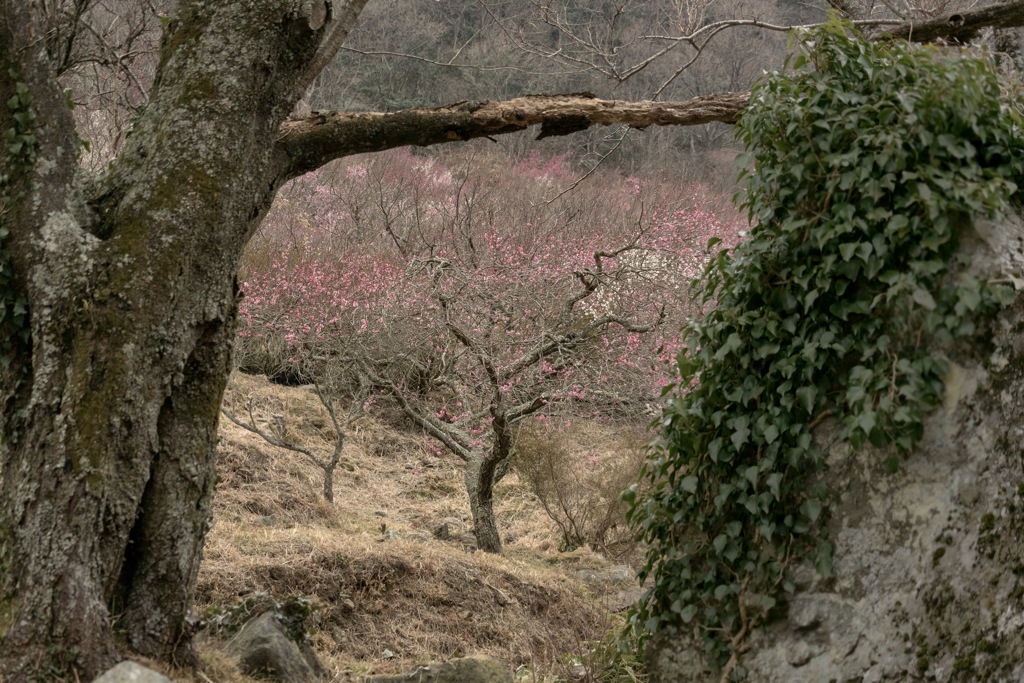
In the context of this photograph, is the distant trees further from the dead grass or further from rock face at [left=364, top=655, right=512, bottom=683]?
rock face at [left=364, top=655, right=512, bottom=683]

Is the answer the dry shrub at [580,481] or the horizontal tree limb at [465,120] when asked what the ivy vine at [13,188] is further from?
the dry shrub at [580,481]

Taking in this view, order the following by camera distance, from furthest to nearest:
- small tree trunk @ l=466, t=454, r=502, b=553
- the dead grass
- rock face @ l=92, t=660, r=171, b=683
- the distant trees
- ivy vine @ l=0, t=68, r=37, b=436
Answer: the distant trees → small tree trunk @ l=466, t=454, r=502, b=553 → the dead grass → ivy vine @ l=0, t=68, r=37, b=436 → rock face @ l=92, t=660, r=171, b=683

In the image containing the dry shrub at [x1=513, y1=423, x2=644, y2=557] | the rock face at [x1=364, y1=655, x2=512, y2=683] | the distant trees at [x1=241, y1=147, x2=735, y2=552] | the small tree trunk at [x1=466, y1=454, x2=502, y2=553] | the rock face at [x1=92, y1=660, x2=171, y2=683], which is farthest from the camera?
the dry shrub at [x1=513, y1=423, x2=644, y2=557]

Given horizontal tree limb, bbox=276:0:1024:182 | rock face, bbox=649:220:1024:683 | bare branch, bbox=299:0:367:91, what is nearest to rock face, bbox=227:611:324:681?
horizontal tree limb, bbox=276:0:1024:182

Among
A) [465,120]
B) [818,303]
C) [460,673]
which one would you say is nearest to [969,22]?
[818,303]

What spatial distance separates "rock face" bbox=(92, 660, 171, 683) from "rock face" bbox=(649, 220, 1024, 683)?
7.33 feet

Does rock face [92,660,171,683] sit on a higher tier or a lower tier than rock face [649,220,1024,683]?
lower

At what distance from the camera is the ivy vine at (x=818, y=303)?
10.1 feet

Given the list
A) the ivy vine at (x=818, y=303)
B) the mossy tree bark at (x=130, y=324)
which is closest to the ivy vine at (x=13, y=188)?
the mossy tree bark at (x=130, y=324)

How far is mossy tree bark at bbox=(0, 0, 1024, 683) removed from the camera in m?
3.16

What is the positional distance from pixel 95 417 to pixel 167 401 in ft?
1.20

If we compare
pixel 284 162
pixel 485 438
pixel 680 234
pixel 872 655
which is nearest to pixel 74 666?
pixel 284 162

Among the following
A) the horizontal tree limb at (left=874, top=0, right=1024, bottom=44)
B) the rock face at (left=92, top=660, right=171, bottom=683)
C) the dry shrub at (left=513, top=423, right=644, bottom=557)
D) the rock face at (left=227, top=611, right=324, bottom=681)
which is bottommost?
the dry shrub at (left=513, top=423, right=644, bottom=557)

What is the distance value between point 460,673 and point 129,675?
181 centimetres
